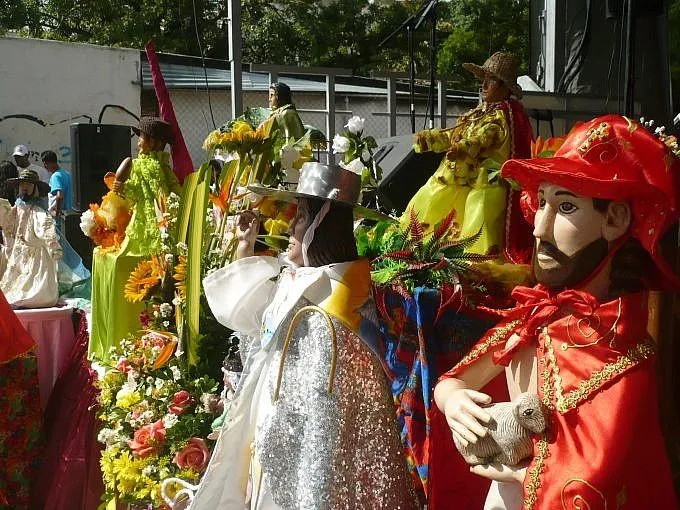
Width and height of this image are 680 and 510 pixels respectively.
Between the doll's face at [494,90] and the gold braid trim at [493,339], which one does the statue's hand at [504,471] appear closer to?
the gold braid trim at [493,339]

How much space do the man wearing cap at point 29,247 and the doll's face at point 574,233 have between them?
466 cm

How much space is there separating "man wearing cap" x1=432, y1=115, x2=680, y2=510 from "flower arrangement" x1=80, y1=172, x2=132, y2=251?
13.0ft

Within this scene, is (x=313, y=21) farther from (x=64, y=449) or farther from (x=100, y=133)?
(x=64, y=449)

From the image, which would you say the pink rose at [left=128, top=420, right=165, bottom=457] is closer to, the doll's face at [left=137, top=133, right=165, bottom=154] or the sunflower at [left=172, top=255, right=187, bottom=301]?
the sunflower at [left=172, top=255, right=187, bottom=301]

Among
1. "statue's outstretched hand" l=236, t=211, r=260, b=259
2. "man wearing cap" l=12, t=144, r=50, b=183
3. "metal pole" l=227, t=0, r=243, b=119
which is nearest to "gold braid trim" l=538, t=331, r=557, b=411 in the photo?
"statue's outstretched hand" l=236, t=211, r=260, b=259

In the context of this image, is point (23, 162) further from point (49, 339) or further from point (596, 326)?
point (596, 326)

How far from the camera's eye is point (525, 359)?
2451 millimetres

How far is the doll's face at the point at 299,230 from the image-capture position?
2965 millimetres

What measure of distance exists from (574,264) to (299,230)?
37.9 inches

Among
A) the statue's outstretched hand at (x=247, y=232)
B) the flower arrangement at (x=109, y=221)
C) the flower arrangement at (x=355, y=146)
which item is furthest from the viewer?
the flower arrangement at (x=109, y=221)

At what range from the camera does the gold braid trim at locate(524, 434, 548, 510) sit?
7.20 feet

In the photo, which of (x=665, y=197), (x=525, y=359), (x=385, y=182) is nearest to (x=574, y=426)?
(x=525, y=359)

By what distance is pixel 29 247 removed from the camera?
6703 mm

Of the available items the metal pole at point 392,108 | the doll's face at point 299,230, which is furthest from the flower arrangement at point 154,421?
the metal pole at point 392,108
